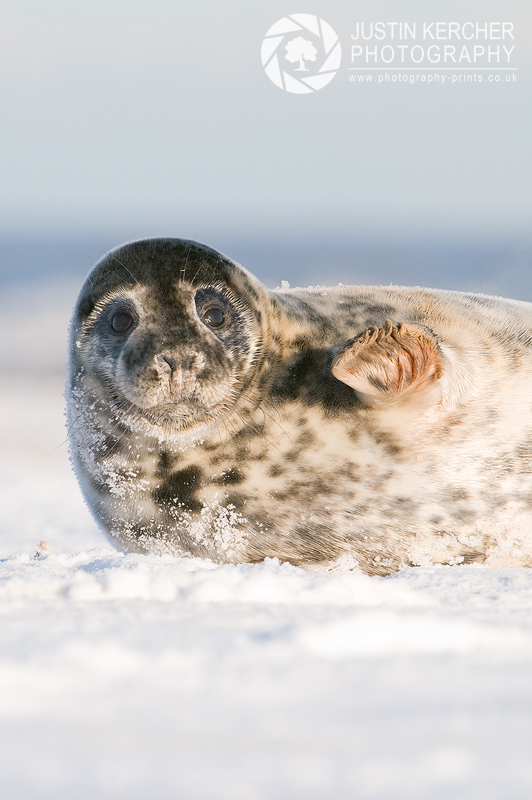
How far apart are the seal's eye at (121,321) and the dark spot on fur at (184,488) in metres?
0.65

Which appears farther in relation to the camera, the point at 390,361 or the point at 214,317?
the point at 214,317

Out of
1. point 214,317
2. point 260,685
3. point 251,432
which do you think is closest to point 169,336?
point 214,317

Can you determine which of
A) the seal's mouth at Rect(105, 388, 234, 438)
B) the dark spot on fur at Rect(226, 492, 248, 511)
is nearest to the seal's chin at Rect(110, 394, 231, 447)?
the seal's mouth at Rect(105, 388, 234, 438)

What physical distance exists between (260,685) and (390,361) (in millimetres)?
1636

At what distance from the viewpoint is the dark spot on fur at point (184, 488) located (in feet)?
11.4

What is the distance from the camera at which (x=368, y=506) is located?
339 cm

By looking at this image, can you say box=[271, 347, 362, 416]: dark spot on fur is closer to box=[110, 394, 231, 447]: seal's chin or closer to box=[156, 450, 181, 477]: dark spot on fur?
box=[110, 394, 231, 447]: seal's chin

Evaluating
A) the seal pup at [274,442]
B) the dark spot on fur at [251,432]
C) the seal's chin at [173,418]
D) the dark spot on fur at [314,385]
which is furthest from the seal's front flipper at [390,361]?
the seal's chin at [173,418]

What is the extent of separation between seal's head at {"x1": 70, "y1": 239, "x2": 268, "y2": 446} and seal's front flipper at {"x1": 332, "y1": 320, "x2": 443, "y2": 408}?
1.69 feet

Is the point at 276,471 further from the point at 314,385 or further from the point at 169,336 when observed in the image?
the point at 169,336

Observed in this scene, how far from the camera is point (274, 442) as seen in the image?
3453 millimetres

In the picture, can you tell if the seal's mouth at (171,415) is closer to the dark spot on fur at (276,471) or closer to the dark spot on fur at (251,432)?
the dark spot on fur at (251,432)

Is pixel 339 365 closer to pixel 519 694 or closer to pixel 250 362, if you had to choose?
pixel 250 362

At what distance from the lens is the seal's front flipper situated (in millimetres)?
3082
